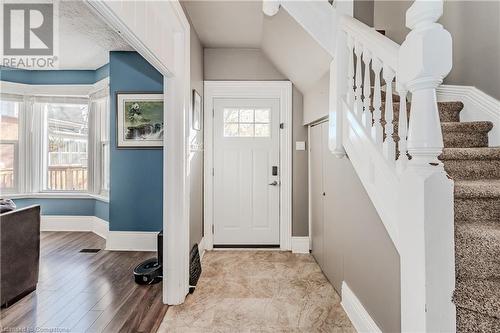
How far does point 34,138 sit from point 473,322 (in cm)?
564

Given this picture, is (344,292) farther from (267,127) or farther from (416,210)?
(267,127)

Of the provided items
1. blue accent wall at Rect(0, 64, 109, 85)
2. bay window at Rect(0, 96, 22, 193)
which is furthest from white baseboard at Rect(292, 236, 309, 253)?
bay window at Rect(0, 96, 22, 193)

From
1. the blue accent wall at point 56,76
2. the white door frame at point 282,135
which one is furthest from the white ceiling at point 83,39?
the white door frame at point 282,135

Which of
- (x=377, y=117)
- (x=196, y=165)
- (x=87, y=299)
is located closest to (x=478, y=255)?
(x=377, y=117)


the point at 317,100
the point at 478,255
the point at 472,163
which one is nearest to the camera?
the point at 478,255

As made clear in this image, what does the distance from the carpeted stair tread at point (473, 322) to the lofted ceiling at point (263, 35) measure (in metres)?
1.84

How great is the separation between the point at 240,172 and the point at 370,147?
2.17m

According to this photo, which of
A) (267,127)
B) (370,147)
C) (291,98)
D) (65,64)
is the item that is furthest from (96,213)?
(370,147)

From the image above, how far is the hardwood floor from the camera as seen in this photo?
190cm

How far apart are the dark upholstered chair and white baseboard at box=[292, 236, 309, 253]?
2.71 meters

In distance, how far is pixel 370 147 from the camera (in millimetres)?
1494

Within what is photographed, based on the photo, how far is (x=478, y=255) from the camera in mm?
1115

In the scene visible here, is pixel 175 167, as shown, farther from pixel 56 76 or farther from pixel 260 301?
pixel 56 76

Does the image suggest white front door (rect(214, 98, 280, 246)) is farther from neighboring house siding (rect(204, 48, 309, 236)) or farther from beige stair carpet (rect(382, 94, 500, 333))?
beige stair carpet (rect(382, 94, 500, 333))
